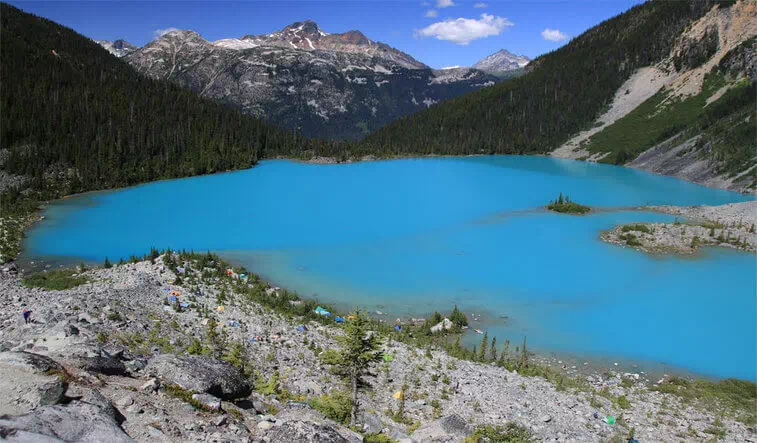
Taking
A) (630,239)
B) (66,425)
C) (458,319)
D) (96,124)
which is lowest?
(458,319)

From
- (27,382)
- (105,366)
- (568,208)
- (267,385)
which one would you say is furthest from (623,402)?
(568,208)

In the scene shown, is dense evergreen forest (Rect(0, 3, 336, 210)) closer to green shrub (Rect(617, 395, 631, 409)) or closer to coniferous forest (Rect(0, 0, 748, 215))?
coniferous forest (Rect(0, 0, 748, 215))

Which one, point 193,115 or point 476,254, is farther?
point 193,115

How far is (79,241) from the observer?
4125 cm

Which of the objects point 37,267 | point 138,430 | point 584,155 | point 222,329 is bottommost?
point 37,267

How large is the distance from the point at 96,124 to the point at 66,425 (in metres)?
97.0

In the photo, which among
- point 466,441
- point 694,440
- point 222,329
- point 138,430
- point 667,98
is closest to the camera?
point 138,430

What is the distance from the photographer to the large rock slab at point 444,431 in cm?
1327

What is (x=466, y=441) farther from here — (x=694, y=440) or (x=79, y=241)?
(x=79, y=241)

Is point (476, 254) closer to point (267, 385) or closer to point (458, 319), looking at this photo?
point (458, 319)

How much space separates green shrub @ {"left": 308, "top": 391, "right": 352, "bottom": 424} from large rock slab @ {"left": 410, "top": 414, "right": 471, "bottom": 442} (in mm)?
2005

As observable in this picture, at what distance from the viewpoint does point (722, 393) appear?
62.4 feet

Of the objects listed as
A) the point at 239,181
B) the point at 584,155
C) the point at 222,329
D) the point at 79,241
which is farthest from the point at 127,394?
the point at 584,155

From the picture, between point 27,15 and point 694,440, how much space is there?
15936 centimetres
